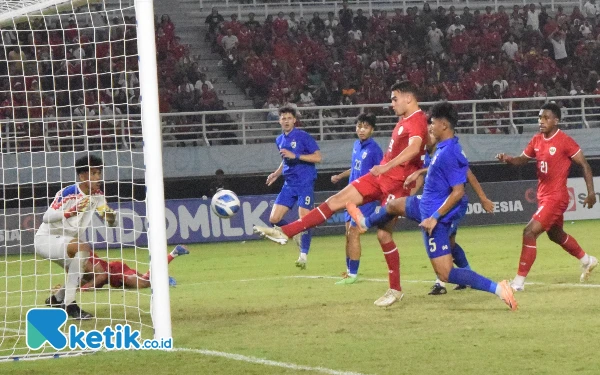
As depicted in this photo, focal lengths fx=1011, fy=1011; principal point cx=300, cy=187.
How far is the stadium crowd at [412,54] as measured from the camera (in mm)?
28016

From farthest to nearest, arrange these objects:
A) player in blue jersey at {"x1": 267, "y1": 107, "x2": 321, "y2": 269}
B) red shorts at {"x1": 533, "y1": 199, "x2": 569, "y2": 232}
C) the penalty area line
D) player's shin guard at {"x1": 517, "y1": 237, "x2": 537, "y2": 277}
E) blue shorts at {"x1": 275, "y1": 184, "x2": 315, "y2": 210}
Answer: blue shorts at {"x1": 275, "y1": 184, "x2": 315, "y2": 210} → player in blue jersey at {"x1": 267, "y1": 107, "x2": 321, "y2": 269} → red shorts at {"x1": 533, "y1": 199, "x2": 569, "y2": 232} → player's shin guard at {"x1": 517, "y1": 237, "x2": 537, "y2": 277} → the penalty area line

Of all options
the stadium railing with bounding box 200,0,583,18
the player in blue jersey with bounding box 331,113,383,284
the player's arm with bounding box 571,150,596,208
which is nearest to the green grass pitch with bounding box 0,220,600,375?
the player in blue jersey with bounding box 331,113,383,284

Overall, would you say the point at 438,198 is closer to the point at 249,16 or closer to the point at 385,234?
the point at 385,234

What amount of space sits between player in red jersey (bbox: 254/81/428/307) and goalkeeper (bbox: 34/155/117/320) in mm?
1616

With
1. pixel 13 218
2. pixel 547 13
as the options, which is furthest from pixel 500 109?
pixel 13 218

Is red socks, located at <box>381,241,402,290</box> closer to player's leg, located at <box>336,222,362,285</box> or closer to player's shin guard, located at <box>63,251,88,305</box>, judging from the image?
player's leg, located at <box>336,222,362,285</box>

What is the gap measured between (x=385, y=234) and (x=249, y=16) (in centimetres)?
1959

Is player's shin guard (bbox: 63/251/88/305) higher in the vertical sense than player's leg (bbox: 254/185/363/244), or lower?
lower

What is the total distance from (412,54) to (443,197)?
69.5 feet

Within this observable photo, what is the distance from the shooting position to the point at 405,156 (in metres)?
9.50

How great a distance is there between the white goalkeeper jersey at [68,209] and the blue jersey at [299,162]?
5.43 metres

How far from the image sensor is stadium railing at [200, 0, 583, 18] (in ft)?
99.2

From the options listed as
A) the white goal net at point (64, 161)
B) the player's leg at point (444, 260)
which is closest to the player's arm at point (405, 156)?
the player's leg at point (444, 260)

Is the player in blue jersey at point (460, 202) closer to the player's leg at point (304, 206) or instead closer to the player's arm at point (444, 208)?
the player's arm at point (444, 208)
